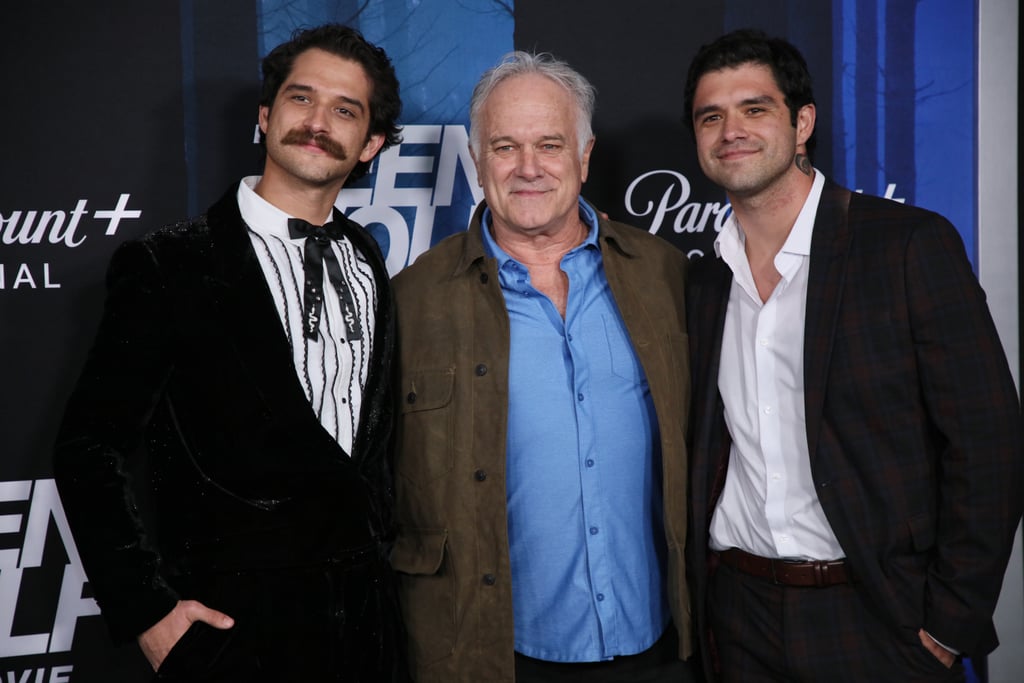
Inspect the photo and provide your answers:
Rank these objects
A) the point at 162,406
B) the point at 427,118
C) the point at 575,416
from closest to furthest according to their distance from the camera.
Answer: the point at 162,406, the point at 575,416, the point at 427,118

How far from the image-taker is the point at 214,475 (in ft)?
6.17

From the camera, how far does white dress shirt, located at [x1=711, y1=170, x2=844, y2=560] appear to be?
190 centimetres

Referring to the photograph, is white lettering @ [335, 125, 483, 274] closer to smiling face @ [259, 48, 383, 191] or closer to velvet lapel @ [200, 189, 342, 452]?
smiling face @ [259, 48, 383, 191]

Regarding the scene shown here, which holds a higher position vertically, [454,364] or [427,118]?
[427,118]

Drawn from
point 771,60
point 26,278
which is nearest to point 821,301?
point 771,60

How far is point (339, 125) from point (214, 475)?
0.90 meters

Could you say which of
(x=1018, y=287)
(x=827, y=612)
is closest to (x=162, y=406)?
(x=827, y=612)

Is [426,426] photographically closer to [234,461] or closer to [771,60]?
[234,461]

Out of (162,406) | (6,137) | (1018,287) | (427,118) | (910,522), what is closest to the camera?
(910,522)

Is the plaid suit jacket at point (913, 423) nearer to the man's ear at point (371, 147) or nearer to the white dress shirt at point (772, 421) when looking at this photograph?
the white dress shirt at point (772, 421)

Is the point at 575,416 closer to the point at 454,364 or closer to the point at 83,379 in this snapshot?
the point at 454,364

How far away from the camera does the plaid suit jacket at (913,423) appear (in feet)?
5.85

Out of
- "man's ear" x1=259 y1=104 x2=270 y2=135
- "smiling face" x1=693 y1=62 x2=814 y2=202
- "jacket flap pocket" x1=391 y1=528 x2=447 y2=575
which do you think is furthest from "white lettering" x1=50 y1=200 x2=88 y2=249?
"smiling face" x1=693 y1=62 x2=814 y2=202

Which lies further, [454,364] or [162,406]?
[454,364]
